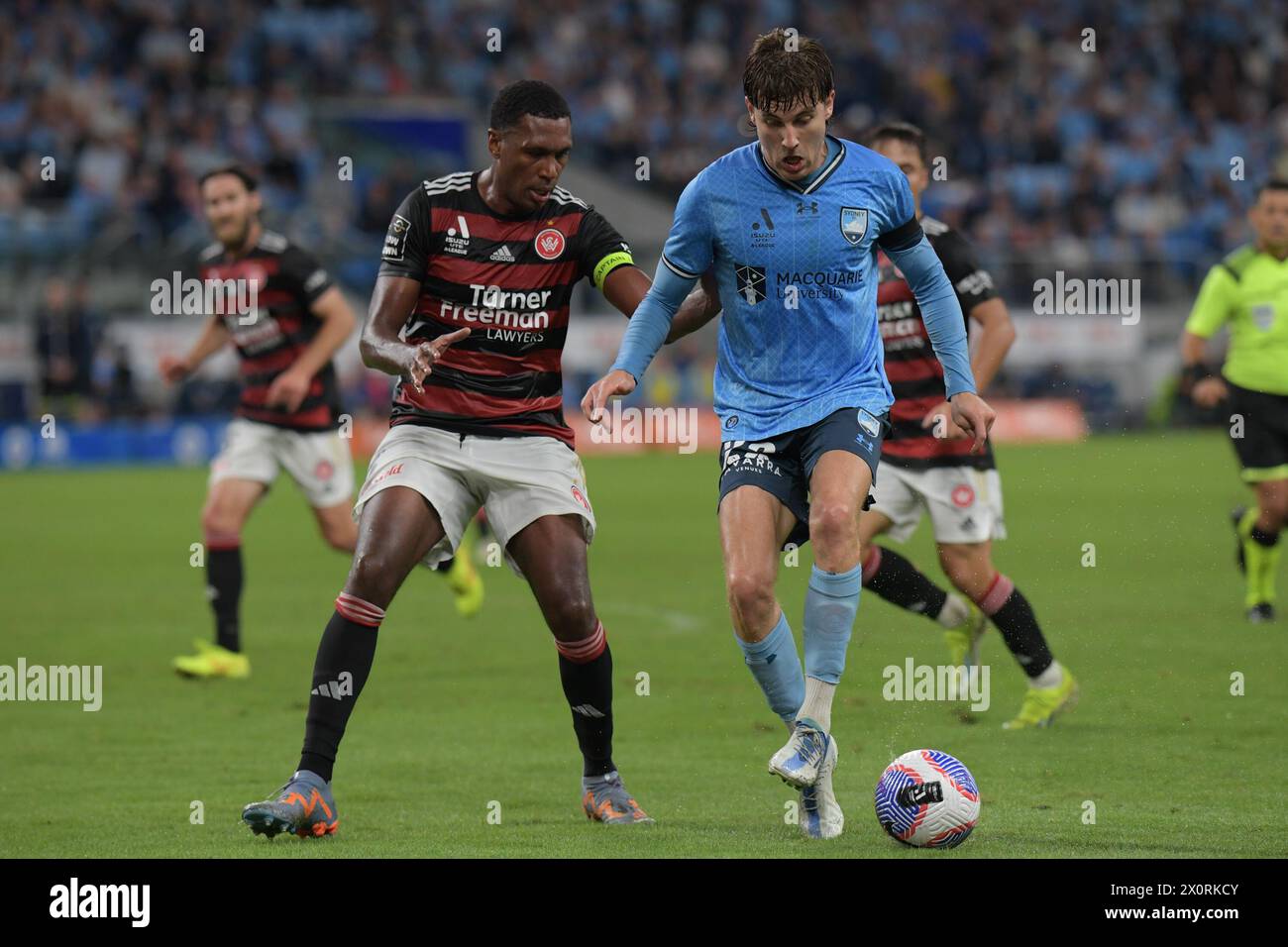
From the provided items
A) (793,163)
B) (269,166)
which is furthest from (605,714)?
(269,166)

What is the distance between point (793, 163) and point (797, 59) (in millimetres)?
329

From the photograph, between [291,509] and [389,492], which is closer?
[389,492]

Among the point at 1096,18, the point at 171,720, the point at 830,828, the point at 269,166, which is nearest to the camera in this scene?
the point at 830,828

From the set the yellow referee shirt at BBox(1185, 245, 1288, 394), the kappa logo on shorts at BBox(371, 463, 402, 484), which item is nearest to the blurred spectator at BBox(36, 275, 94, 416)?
the yellow referee shirt at BBox(1185, 245, 1288, 394)

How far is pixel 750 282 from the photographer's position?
20.2 feet

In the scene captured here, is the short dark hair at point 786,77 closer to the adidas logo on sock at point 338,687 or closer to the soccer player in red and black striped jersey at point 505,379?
the soccer player in red and black striped jersey at point 505,379

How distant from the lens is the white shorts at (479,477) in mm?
6289

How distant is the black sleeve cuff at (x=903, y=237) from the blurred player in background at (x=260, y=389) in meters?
4.46

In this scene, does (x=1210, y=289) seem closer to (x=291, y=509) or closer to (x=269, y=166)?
(x=291, y=509)

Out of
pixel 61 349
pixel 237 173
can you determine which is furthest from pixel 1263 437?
pixel 61 349

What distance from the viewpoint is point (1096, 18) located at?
36.3 meters

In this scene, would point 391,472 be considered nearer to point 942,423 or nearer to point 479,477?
point 479,477

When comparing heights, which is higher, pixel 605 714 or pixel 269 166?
pixel 269 166
